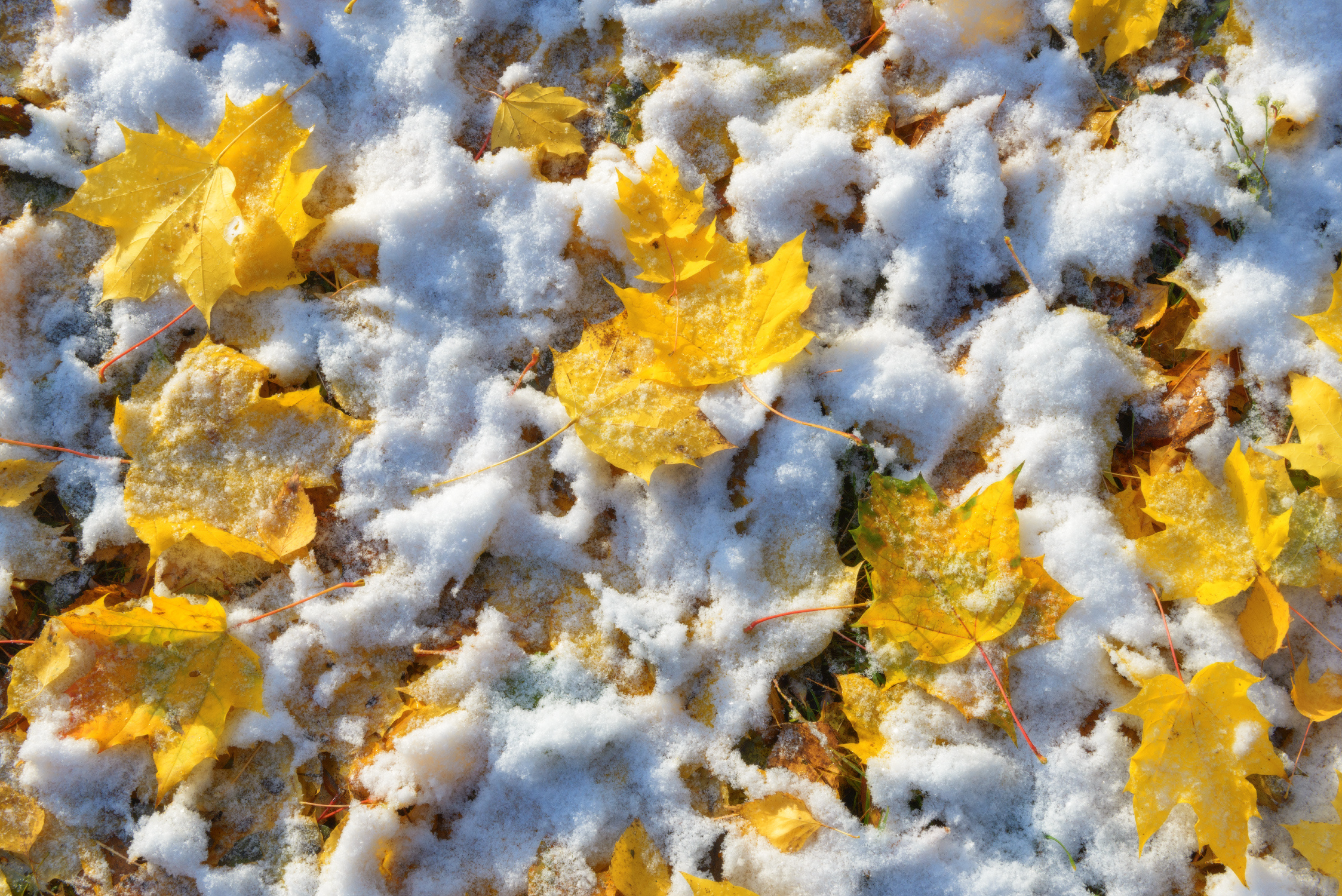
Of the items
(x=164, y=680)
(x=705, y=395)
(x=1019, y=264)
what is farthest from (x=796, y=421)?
(x=164, y=680)

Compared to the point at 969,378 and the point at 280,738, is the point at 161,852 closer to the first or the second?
the point at 280,738

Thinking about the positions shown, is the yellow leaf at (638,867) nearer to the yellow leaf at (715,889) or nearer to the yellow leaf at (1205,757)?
the yellow leaf at (715,889)

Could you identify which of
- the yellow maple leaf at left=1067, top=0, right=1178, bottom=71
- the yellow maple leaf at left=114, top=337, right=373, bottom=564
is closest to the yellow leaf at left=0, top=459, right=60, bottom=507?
the yellow maple leaf at left=114, top=337, right=373, bottom=564

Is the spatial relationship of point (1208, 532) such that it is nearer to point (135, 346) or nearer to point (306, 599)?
point (306, 599)

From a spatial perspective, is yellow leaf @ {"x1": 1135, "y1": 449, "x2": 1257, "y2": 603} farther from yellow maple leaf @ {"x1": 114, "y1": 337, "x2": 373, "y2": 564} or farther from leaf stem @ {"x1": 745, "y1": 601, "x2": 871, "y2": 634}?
yellow maple leaf @ {"x1": 114, "y1": 337, "x2": 373, "y2": 564}

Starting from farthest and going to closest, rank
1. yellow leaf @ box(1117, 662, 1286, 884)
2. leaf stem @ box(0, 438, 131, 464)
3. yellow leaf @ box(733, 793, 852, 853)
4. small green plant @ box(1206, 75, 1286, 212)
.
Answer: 1. leaf stem @ box(0, 438, 131, 464)
2. small green plant @ box(1206, 75, 1286, 212)
3. yellow leaf @ box(733, 793, 852, 853)
4. yellow leaf @ box(1117, 662, 1286, 884)
